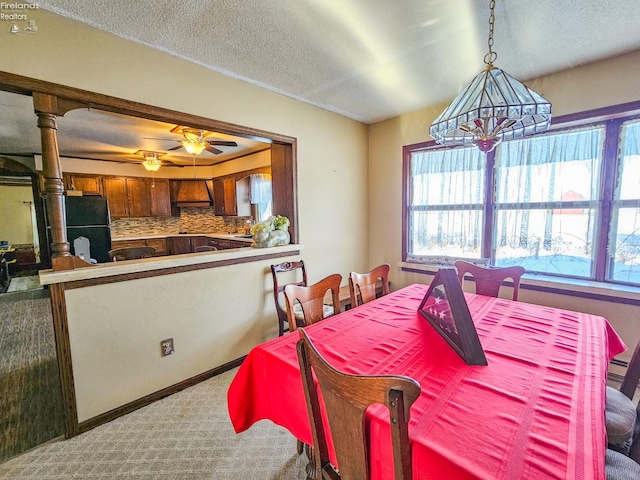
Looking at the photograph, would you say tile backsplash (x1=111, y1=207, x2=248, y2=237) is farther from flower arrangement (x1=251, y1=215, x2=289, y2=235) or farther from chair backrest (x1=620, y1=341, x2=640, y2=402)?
chair backrest (x1=620, y1=341, x2=640, y2=402)

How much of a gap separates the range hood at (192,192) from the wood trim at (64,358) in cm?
493

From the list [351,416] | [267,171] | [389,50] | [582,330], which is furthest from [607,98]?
[267,171]

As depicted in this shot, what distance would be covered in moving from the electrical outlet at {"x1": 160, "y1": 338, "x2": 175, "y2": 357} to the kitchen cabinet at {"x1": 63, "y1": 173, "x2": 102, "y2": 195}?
196 inches

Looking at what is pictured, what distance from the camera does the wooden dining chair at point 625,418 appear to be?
1.23 meters

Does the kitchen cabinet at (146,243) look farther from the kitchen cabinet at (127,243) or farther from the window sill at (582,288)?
the window sill at (582,288)

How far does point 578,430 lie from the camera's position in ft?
2.73

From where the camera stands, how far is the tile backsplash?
627cm

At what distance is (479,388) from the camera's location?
104 centimetres

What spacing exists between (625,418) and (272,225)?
106 inches

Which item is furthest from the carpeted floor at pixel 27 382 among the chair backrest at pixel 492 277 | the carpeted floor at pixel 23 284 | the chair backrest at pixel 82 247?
the chair backrest at pixel 492 277

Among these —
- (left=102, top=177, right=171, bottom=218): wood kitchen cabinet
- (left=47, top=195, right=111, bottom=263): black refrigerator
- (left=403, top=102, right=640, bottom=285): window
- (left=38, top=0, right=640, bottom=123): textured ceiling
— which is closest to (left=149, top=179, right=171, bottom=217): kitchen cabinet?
(left=102, top=177, right=171, bottom=218): wood kitchen cabinet

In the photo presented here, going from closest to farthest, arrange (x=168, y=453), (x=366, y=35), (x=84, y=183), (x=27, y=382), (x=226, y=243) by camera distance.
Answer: (x=168, y=453) < (x=366, y=35) < (x=27, y=382) < (x=226, y=243) < (x=84, y=183)

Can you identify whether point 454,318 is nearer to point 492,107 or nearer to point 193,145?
point 492,107

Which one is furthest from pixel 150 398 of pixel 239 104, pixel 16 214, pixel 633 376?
pixel 16 214
